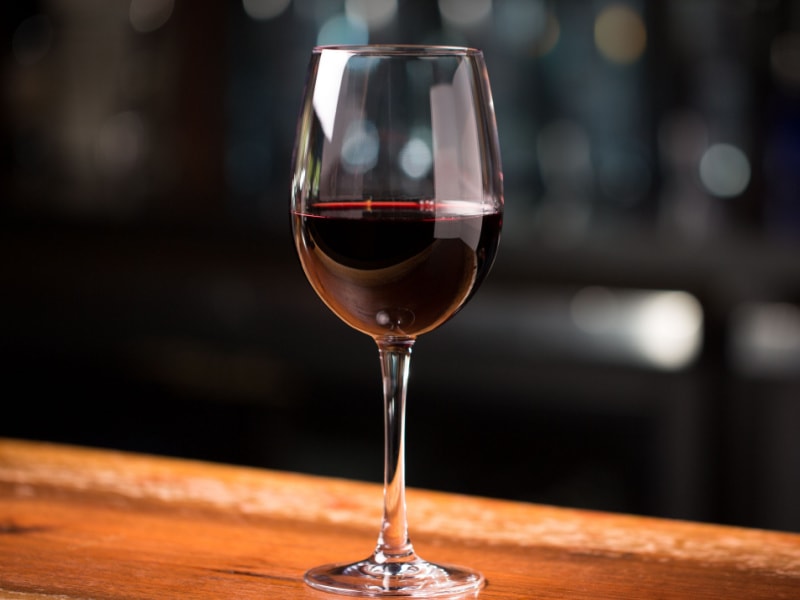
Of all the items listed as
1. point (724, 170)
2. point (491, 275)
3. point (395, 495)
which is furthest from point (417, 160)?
point (724, 170)

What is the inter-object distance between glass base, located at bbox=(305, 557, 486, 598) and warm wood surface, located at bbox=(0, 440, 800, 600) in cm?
1

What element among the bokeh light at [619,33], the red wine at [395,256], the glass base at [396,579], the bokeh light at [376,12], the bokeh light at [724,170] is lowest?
the glass base at [396,579]

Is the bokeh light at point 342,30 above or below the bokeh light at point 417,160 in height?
above

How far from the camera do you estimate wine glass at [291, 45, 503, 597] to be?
738 mm

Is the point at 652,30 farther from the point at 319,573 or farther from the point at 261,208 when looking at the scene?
the point at 319,573

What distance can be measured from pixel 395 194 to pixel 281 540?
23 cm

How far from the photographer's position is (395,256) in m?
0.75

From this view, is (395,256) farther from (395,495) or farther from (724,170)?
(724,170)

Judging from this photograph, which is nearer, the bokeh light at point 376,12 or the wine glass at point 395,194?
the wine glass at point 395,194

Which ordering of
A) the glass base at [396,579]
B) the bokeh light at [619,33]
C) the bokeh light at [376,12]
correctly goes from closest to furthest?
the glass base at [396,579], the bokeh light at [619,33], the bokeh light at [376,12]

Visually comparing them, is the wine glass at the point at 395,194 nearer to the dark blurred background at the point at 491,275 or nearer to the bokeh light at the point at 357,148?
the bokeh light at the point at 357,148

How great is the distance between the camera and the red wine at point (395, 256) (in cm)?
74

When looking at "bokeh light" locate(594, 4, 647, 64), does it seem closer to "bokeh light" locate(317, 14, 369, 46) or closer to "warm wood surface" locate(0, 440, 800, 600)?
"bokeh light" locate(317, 14, 369, 46)

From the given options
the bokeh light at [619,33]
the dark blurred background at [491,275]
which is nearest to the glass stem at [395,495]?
the dark blurred background at [491,275]
